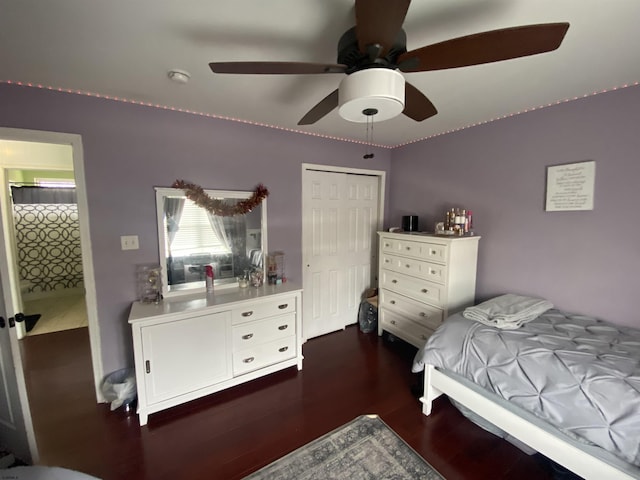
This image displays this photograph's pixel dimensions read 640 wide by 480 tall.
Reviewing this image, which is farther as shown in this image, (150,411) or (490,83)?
(150,411)

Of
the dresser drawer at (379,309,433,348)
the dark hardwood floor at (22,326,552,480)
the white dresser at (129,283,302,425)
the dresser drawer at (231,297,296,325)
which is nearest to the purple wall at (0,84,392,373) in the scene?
the white dresser at (129,283,302,425)

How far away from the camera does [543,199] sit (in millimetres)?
2254

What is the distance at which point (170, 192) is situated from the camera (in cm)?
229

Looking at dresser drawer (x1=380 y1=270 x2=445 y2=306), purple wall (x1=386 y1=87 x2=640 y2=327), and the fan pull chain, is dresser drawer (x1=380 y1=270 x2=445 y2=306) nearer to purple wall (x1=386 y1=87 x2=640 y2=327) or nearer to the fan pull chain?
purple wall (x1=386 y1=87 x2=640 y2=327)

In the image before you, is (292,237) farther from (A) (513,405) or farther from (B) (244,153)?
(A) (513,405)

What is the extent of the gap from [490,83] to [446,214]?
1.37 meters

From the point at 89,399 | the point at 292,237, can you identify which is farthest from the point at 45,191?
the point at 292,237

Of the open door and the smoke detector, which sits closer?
the open door

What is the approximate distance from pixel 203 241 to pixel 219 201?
1.33 ft

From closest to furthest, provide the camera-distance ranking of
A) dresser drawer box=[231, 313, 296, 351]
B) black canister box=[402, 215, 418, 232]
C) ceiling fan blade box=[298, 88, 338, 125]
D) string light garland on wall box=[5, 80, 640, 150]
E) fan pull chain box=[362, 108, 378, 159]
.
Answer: fan pull chain box=[362, 108, 378, 159]
ceiling fan blade box=[298, 88, 338, 125]
string light garland on wall box=[5, 80, 640, 150]
dresser drawer box=[231, 313, 296, 351]
black canister box=[402, 215, 418, 232]

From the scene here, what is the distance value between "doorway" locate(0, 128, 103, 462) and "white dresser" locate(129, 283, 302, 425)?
17.4 inches

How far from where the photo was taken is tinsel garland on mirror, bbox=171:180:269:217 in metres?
2.33

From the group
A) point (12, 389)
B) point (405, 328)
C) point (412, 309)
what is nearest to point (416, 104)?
point (412, 309)

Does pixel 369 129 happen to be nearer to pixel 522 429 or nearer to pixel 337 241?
pixel 337 241
